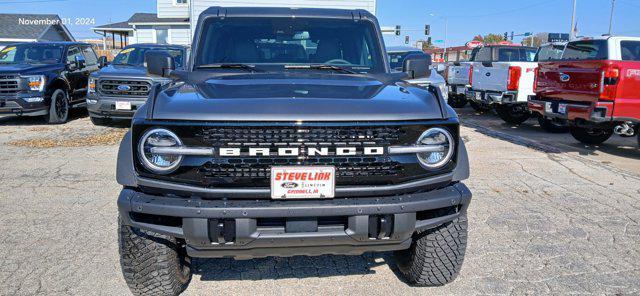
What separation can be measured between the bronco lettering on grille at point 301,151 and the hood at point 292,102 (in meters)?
0.15

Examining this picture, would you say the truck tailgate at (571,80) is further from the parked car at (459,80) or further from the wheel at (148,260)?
the wheel at (148,260)

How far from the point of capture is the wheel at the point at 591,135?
8812 millimetres

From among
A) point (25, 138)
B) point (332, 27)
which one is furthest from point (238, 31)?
point (25, 138)

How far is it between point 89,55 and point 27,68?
7.95ft

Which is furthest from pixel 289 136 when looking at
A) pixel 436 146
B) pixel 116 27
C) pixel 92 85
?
pixel 116 27

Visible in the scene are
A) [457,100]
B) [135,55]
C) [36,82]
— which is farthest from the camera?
[457,100]

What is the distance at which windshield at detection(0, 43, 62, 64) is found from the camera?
11.2 metres

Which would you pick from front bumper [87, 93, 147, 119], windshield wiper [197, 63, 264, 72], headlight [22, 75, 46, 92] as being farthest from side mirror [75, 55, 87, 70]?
windshield wiper [197, 63, 264, 72]

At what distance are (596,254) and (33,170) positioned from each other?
646 cm

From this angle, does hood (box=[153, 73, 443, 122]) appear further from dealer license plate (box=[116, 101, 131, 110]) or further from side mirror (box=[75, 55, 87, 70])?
side mirror (box=[75, 55, 87, 70])

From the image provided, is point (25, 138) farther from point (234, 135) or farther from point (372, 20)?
point (234, 135)

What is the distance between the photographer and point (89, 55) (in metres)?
12.4

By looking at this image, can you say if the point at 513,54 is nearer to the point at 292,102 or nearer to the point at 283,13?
the point at 283,13

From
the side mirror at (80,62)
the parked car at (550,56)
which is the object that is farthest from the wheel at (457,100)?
the side mirror at (80,62)
